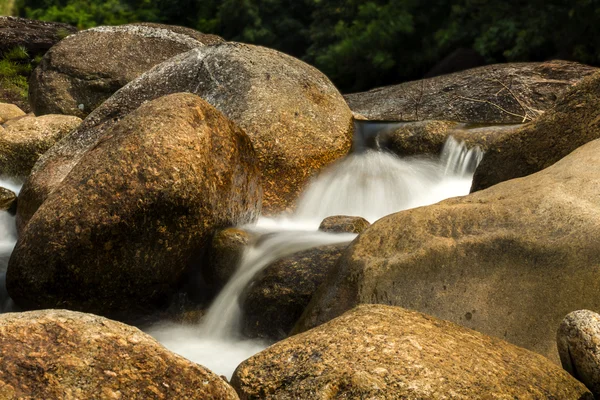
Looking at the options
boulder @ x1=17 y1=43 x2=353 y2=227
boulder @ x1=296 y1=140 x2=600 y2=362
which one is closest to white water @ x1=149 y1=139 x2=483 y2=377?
boulder @ x1=17 y1=43 x2=353 y2=227

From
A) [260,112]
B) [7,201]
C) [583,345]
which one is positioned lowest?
[7,201]

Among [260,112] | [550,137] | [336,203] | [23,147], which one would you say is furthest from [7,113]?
[550,137]

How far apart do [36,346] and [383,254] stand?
7.85 feet

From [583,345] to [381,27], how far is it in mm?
18227

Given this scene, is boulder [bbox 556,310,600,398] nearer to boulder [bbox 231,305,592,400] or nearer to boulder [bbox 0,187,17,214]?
boulder [bbox 231,305,592,400]

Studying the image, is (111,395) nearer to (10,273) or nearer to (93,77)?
(10,273)

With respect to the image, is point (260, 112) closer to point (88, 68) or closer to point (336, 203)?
point (336, 203)

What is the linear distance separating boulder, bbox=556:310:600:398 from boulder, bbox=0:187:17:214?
269 inches

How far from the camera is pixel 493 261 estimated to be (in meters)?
4.57

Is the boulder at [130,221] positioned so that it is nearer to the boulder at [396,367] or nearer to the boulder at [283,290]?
the boulder at [283,290]

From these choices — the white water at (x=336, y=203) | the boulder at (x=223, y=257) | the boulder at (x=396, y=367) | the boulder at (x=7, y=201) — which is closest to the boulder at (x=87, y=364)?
the boulder at (x=396, y=367)

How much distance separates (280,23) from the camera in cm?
2566

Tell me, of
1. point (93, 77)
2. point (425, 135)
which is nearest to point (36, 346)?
point (425, 135)

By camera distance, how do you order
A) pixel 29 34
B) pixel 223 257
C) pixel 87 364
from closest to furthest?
pixel 87 364, pixel 223 257, pixel 29 34
